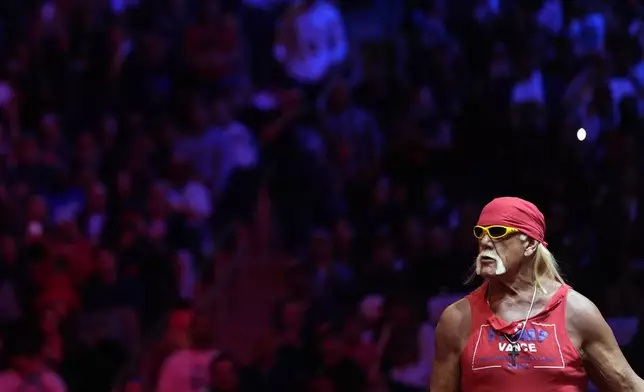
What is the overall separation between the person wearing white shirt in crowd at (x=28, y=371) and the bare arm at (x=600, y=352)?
421cm

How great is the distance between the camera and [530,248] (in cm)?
352

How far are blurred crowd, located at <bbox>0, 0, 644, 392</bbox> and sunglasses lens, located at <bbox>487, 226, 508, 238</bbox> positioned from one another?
3538mm

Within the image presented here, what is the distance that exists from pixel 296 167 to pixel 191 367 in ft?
5.73

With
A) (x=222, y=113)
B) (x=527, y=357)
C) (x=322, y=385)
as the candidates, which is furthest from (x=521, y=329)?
(x=222, y=113)

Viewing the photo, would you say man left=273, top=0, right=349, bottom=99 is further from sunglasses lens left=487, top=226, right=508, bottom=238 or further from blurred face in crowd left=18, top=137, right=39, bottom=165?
sunglasses lens left=487, top=226, right=508, bottom=238

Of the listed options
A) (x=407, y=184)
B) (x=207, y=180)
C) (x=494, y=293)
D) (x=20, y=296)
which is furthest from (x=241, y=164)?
(x=494, y=293)

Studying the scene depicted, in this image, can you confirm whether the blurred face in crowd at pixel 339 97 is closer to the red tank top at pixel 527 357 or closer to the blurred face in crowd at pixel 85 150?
the blurred face in crowd at pixel 85 150

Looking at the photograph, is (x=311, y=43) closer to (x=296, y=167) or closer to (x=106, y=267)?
(x=296, y=167)

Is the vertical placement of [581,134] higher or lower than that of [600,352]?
lower

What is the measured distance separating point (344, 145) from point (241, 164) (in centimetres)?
80

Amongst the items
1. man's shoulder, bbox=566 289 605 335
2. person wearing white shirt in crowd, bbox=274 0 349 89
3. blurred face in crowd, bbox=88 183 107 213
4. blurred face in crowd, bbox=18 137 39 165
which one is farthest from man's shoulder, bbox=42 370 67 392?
man's shoulder, bbox=566 289 605 335

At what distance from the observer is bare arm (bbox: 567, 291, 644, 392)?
339 centimetres

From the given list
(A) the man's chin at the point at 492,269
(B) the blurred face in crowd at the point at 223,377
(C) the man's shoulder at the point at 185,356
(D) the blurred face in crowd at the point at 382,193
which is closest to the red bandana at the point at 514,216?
(A) the man's chin at the point at 492,269

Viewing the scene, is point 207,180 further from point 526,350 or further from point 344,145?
point 526,350
